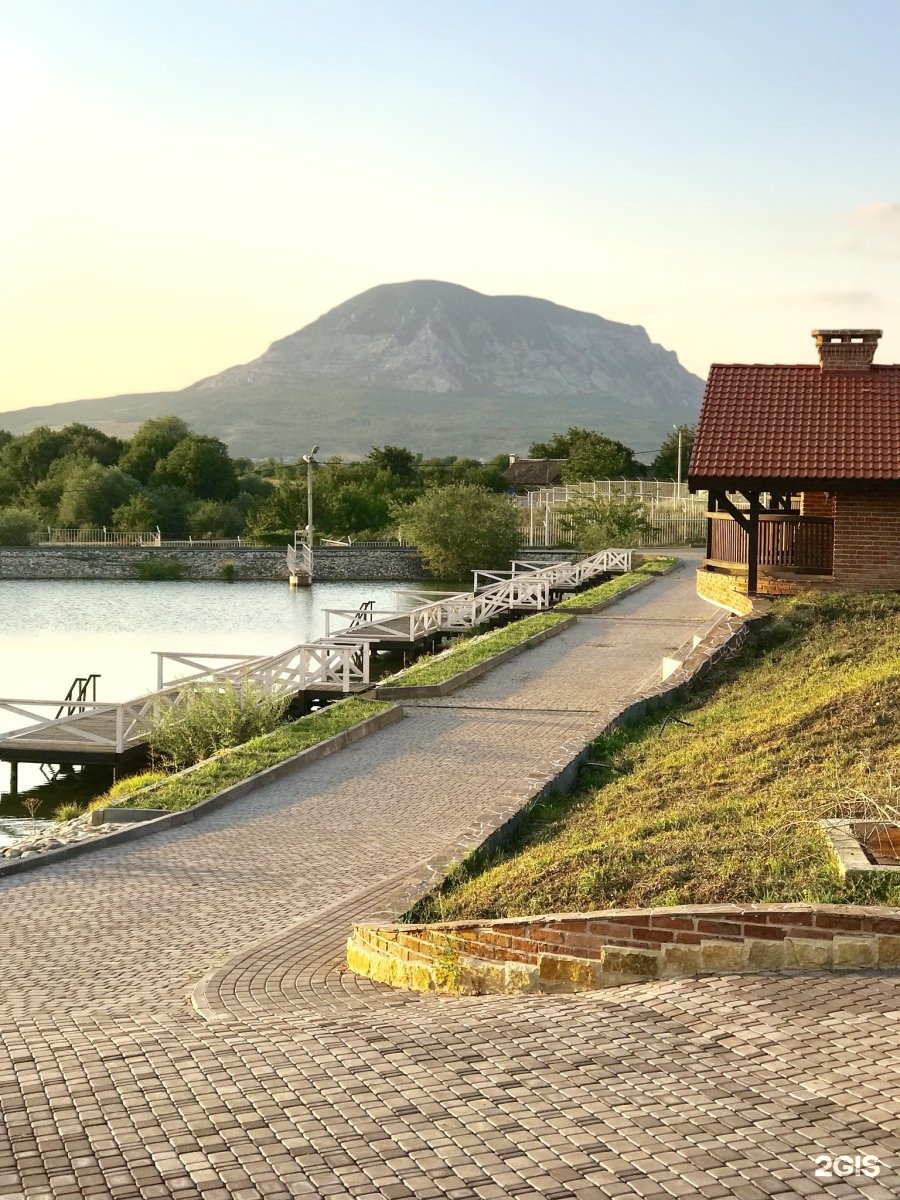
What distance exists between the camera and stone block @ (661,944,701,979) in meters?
6.03

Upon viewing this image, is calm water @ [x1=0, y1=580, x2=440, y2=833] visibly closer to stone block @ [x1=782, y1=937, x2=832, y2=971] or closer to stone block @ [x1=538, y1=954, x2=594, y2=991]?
stone block @ [x1=538, y1=954, x2=594, y2=991]

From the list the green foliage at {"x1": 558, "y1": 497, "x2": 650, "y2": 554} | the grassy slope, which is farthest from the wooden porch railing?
the green foliage at {"x1": 558, "y1": 497, "x2": 650, "y2": 554}

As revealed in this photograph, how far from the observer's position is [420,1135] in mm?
4414

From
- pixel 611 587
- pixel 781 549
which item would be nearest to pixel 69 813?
pixel 781 549

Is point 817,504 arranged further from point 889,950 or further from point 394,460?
point 394,460

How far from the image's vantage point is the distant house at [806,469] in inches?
755

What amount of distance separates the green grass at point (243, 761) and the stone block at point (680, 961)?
25.0 ft

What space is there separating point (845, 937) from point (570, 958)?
1288 millimetres

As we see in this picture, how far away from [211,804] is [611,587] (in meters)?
25.2

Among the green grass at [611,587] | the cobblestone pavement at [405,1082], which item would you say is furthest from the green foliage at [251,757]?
the green grass at [611,587]

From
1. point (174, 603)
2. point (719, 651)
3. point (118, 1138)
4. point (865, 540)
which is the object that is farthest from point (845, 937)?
point (174, 603)

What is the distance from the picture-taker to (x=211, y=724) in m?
18.5

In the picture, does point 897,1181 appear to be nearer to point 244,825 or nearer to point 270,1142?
point 270,1142

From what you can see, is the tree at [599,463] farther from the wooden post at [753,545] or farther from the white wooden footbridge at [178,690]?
the wooden post at [753,545]
